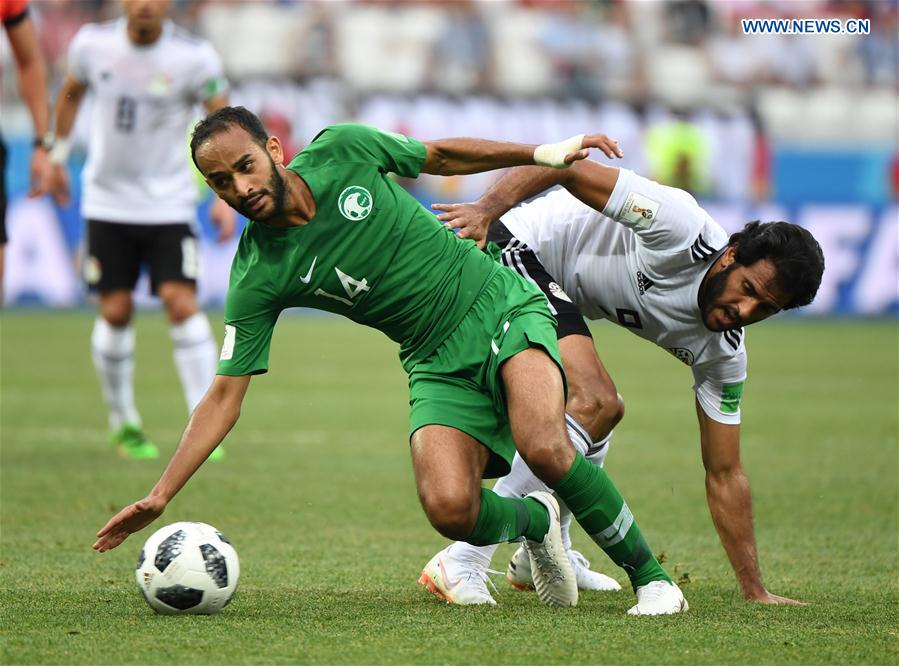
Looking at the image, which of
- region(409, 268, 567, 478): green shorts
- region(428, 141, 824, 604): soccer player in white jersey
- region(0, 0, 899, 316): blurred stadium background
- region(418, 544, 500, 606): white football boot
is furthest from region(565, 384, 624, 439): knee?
region(0, 0, 899, 316): blurred stadium background

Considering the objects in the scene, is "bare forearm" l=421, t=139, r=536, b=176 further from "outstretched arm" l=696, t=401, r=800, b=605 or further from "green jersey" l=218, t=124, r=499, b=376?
"outstretched arm" l=696, t=401, r=800, b=605

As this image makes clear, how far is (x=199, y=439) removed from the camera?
14.9 feet

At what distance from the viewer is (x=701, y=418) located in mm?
5160

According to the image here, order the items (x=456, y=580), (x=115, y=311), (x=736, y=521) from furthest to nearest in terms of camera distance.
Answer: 1. (x=115, y=311)
2. (x=736, y=521)
3. (x=456, y=580)

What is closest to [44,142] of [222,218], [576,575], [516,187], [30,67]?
[30,67]

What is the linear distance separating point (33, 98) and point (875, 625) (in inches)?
199

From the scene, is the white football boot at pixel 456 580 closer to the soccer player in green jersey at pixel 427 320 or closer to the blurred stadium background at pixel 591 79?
the soccer player in green jersey at pixel 427 320

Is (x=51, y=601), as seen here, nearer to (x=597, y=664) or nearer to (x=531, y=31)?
(x=597, y=664)

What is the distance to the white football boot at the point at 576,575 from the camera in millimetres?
5266

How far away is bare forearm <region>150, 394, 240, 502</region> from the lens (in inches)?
176

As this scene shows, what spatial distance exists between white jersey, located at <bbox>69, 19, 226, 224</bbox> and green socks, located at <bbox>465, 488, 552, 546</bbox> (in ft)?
14.6

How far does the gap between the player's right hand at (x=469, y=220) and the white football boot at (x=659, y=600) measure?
1.34 m

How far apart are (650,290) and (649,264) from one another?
4.3 inches

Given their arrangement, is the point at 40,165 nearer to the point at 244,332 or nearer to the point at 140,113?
the point at 140,113
